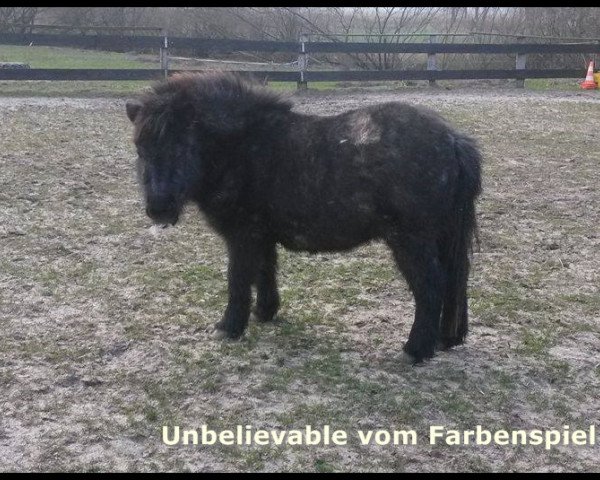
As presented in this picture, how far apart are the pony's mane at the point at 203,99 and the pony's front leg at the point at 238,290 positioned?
3.15 feet

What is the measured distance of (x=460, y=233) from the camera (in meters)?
4.37

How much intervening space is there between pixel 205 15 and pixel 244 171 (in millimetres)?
21840

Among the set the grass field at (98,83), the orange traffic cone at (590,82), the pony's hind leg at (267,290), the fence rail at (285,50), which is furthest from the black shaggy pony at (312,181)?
the orange traffic cone at (590,82)

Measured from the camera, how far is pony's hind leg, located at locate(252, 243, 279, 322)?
16.5 feet

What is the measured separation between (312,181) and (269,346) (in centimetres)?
122

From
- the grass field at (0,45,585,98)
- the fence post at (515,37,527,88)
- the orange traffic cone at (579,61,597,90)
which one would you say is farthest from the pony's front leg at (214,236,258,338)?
the orange traffic cone at (579,61,597,90)

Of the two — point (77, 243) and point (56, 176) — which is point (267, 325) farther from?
point (56, 176)

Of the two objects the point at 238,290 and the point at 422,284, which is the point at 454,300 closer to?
the point at 422,284

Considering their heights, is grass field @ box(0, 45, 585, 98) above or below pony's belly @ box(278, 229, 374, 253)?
above

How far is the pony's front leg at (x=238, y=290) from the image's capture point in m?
4.77

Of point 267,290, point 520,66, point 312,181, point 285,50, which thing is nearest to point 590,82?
point 520,66

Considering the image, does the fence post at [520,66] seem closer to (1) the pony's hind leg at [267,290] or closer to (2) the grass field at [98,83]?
(2) the grass field at [98,83]

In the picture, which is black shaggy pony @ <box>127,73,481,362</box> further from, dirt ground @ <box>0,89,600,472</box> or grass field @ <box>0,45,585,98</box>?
grass field @ <box>0,45,585,98</box>

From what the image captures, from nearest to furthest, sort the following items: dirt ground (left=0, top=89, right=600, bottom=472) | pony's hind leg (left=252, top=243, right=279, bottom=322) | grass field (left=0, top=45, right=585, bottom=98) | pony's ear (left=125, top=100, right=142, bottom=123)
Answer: dirt ground (left=0, top=89, right=600, bottom=472) → pony's ear (left=125, top=100, right=142, bottom=123) → pony's hind leg (left=252, top=243, right=279, bottom=322) → grass field (left=0, top=45, right=585, bottom=98)
